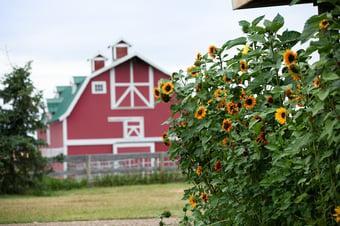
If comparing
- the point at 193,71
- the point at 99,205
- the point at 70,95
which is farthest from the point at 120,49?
the point at 193,71

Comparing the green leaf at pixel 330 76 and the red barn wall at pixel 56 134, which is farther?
the red barn wall at pixel 56 134

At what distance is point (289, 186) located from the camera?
3041 mm

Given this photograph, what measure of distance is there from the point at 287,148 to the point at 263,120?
1.64ft

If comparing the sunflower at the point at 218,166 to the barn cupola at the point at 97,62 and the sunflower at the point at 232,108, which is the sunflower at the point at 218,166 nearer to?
the sunflower at the point at 232,108

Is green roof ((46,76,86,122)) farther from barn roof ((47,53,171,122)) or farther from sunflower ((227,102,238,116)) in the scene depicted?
sunflower ((227,102,238,116))

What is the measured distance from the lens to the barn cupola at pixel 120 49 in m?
24.8

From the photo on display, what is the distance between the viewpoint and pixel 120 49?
81.5ft

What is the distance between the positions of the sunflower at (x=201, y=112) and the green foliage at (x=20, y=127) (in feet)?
31.7

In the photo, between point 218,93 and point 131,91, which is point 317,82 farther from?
point 131,91

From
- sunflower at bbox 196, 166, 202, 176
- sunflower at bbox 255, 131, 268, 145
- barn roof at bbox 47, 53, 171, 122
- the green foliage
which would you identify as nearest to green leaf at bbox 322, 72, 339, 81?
sunflower at bbox 255, 131, 268, 145

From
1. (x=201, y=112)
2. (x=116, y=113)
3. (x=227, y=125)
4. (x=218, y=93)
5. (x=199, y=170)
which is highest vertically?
(x=116, y=113)

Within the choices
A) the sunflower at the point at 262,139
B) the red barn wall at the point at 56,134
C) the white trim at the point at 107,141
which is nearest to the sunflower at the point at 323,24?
the sunflower at the point at 262,139

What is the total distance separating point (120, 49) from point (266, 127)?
2198 cm

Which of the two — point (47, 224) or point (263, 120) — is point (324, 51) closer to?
point (263, 120)
